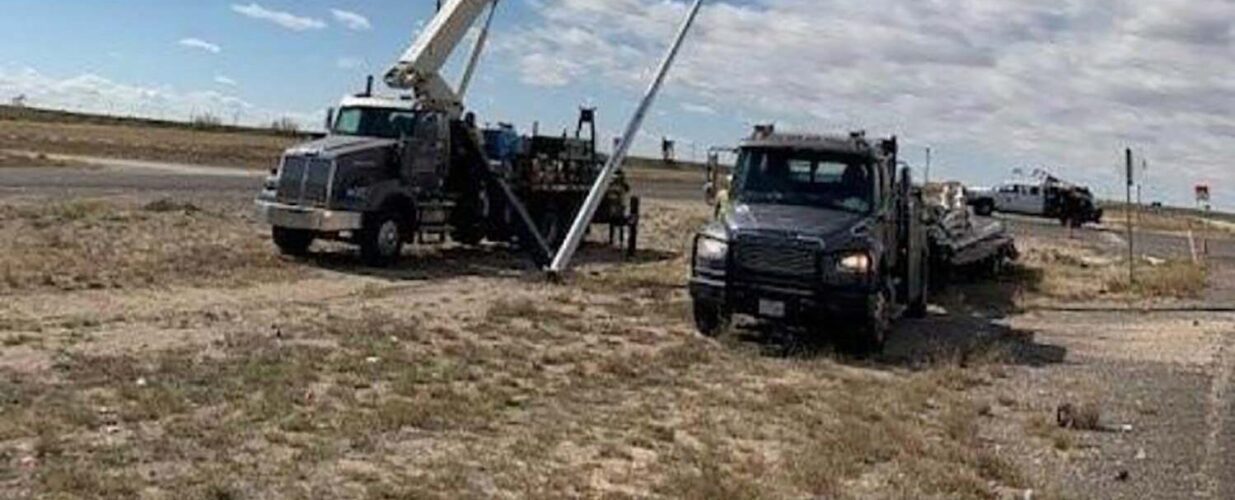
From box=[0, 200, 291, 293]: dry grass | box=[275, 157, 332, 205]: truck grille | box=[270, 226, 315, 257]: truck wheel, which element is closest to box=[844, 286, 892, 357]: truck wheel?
box=[0, 200, 291, 293]: dry grass

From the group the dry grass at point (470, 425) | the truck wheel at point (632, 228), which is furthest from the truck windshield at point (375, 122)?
the dry grass at point (470, 425)

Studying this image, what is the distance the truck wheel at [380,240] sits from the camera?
76.9ft

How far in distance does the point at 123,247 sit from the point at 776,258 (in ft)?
37.5

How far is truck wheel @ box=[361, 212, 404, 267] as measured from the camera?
76.9 ft

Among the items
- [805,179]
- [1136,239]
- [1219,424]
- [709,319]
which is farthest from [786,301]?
[1136,239]

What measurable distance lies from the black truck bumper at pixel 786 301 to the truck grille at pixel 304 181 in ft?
30.2

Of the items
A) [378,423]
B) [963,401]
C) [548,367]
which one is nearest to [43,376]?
[378,423]

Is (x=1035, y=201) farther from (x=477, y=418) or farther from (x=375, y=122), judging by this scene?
(x=477, y=418)

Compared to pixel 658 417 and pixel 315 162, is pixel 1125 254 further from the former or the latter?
pixel 658 417

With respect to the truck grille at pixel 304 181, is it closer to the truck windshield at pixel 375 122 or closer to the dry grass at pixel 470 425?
the truck windshield at pixel 375 122

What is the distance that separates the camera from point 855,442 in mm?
10281

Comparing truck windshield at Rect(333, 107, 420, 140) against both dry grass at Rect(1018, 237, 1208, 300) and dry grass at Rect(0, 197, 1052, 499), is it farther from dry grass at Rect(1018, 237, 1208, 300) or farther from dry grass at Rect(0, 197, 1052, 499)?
dry grass at Rect(1018, 237, 1208, 300)

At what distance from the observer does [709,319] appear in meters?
16.3

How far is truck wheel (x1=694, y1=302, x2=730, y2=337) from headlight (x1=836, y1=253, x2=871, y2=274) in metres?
1.43
